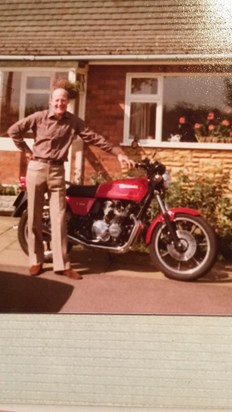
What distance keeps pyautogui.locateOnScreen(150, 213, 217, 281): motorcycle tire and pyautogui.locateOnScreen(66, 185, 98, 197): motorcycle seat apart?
35 centimetres

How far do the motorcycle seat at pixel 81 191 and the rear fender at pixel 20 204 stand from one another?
19cm

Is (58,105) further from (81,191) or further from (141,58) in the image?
(141,58)

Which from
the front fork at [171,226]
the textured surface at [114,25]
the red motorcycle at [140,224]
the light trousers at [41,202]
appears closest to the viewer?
the textured surface at [114,25]

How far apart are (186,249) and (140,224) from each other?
0.25 m

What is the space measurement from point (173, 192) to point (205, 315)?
571 mm

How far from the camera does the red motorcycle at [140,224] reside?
1.86 metres

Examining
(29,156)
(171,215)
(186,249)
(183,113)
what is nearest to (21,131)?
(29,156)

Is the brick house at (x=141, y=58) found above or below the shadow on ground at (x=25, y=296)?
above

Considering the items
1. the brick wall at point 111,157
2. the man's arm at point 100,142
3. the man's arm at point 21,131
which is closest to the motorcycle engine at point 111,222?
the brick wall at point 111,157

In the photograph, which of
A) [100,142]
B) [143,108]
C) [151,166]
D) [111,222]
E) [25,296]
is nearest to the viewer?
[25,296]

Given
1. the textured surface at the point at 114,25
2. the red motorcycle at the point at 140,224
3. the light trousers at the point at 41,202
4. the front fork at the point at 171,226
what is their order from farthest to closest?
the front fork at the point at 171,226 < the red motorcycle at the point at 140,224 < the light trousers at the point at 41,202 < the textured surface at the point at 114,25

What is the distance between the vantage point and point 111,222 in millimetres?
2150

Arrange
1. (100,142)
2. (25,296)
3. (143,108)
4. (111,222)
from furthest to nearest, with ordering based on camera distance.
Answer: (111,222)
(143,108)
(100,142)
(25,296)

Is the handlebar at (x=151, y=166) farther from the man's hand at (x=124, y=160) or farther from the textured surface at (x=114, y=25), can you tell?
the textured surface at (x=114, y=25)
